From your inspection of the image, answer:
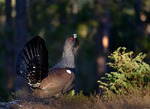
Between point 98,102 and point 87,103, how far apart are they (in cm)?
42

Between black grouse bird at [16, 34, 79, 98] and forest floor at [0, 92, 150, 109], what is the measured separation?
396 mm

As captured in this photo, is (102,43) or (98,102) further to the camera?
(102,43)

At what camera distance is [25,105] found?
7648mm

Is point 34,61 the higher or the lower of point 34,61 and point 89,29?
the lower

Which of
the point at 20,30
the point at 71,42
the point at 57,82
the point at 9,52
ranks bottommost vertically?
the point at 57,82

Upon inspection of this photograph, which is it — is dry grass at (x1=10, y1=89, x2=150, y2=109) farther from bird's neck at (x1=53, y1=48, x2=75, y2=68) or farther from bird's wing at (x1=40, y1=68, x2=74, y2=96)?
bird's neck at (x1=53, y1=48, x2=75, y2=68)

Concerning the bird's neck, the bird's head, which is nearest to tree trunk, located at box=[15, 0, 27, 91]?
the bird's head

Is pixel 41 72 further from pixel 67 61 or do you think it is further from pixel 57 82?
pixel 67 61

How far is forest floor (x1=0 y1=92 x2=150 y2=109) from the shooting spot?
7.02 m

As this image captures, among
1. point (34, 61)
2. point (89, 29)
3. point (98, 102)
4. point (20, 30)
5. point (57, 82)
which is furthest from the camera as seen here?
point (89, 29)

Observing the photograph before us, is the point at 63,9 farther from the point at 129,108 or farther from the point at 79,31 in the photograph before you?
the point at 129,108

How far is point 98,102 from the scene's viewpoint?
7438mm

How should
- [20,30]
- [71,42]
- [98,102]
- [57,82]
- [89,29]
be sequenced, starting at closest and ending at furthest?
[98,102] < [57,82] < [71,42] < [20,30] < [89,29]

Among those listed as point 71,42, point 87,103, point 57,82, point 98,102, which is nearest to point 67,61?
point 71,42
